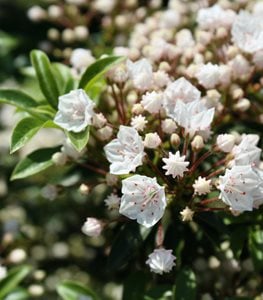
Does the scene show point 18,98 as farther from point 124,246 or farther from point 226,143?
point 226,143

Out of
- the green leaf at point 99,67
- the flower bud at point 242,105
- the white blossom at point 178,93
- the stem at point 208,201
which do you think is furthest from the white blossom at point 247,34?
the stem at point 208,201

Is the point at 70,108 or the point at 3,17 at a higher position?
the point at 70,108

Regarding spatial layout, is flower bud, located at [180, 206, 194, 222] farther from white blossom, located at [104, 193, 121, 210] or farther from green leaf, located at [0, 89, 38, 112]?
green leaf, located at [0, 89, 38, 112]

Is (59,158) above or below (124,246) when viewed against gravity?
above

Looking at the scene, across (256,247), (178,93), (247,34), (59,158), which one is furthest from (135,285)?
(247,34)

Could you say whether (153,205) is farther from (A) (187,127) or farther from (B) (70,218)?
(B) (70,218)

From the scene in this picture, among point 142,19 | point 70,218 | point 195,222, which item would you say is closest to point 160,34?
point 142,19

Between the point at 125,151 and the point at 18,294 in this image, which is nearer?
the point at 125,151

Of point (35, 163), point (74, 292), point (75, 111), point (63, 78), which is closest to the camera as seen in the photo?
Answer: point (75, 111)
